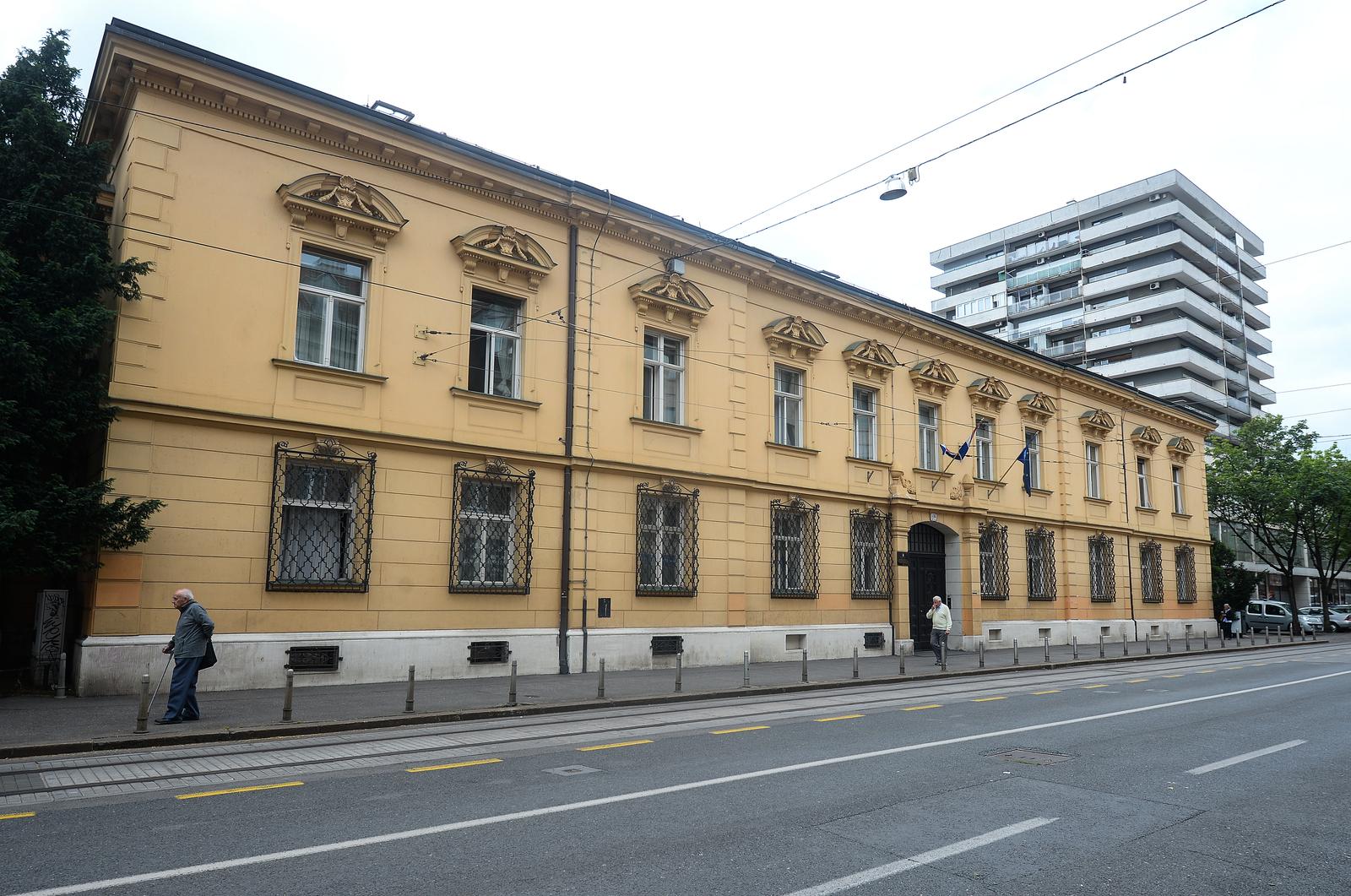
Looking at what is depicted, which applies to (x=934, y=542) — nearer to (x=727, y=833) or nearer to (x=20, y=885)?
(x=727, y=833)

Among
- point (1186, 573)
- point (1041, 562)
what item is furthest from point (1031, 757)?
point (1186, 573)

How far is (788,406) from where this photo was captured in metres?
23.7

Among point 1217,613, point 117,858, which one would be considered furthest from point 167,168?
point 1217,613

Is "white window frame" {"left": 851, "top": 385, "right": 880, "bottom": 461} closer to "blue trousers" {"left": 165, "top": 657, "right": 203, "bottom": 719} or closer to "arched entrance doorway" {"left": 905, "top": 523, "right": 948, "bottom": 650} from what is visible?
"arched entrance doorway" {"left": 905, "top": 523, "right": 948, "bottom": 650}

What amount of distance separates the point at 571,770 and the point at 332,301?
10782 mm

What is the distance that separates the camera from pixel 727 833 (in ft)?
21.1

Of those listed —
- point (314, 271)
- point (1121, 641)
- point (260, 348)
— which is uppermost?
point (314, 271)

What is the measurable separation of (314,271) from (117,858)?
1219 centimetres

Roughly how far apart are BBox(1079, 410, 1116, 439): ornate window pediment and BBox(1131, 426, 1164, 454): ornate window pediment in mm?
2113

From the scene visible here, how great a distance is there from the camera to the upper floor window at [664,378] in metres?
20.6

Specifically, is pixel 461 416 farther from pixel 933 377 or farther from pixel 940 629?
pixel 933 377

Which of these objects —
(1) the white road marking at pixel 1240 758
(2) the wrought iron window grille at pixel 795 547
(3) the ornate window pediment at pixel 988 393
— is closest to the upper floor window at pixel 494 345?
(2) the wrought iron window grille at pixel 795 547

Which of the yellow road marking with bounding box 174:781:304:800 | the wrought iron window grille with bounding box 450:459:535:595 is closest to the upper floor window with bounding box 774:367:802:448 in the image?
the wrought iron window grille with bounding box 450:459:535:595

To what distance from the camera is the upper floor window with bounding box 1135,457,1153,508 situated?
3675 centimetres
